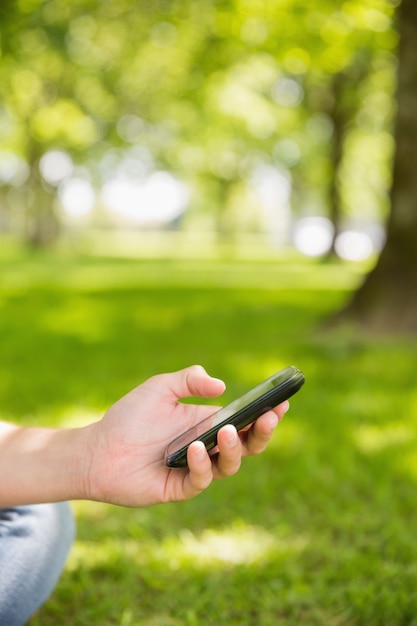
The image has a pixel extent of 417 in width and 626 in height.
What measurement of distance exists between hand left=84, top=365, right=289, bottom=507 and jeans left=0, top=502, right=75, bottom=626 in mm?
302

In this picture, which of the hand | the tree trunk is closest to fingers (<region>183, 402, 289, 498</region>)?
the hand

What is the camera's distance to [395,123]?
7.82 metres

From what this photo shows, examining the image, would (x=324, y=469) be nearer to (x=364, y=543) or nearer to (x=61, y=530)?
(x=364, y=543)

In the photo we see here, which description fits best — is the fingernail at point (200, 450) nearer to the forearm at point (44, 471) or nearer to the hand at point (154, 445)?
→ the hand at point (154, 445)

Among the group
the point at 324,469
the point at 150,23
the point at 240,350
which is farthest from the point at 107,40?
the point at 324,469

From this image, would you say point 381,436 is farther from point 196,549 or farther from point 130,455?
point 130,455

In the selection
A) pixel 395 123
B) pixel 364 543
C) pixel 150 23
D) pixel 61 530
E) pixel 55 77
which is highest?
pixel 55 77

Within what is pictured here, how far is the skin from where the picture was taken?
172 cm

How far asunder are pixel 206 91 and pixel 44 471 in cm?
1902

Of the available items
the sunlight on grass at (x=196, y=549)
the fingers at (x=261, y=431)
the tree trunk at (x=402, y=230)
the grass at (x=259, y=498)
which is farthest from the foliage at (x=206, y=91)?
the fingers at (x=261, y=431)

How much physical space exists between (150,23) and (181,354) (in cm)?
735

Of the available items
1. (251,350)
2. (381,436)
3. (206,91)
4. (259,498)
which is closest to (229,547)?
(259,498)

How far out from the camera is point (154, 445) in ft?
5.81

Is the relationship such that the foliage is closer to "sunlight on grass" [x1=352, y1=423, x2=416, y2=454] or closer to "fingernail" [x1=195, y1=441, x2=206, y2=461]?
"sunlight on grass" [x1=352, y1=423, x2=416, y2=454]
